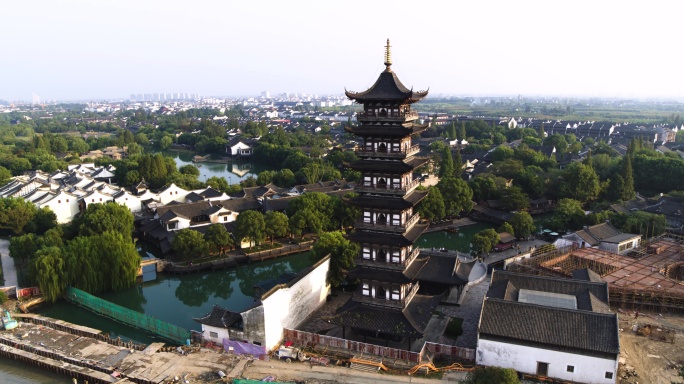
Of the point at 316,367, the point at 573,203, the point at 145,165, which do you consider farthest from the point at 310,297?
the point at 145,165

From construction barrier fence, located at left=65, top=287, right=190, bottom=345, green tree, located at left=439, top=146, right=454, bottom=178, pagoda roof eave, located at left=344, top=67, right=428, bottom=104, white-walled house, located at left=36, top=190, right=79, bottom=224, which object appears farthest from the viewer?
green tree, located at left=439, top=146, right=454, bottom=178

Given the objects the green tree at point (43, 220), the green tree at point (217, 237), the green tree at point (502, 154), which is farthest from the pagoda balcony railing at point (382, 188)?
the green tree at point (502, 154)

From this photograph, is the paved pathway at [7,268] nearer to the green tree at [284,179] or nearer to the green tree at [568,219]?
the green tree at [284,179]

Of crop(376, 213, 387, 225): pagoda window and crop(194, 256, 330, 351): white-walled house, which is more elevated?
crop(376, 213, 387, 225): pagoda window

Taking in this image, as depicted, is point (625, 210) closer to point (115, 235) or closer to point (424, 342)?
point (424, 342)

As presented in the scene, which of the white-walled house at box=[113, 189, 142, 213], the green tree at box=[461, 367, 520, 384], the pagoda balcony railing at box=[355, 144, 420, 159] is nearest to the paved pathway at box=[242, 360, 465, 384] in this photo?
the green tree at box=[461, 367, 520, 384]

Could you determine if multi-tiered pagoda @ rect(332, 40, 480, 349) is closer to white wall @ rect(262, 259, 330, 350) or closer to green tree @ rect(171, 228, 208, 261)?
white wall @ rect(262, 259, 330, 350)
